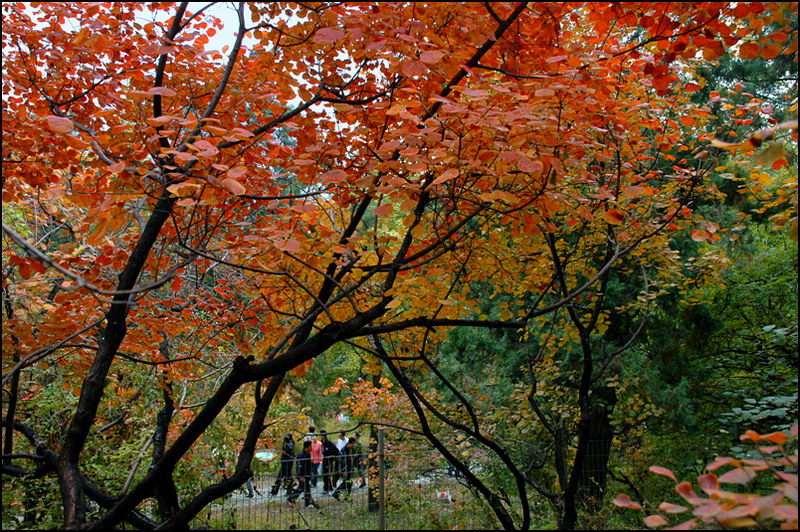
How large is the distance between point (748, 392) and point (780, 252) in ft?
8.62

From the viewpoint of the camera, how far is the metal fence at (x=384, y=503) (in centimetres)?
519

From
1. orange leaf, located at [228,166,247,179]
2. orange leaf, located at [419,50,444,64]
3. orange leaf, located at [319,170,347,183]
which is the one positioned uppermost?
orange leaf, located at [419,50,444,64]

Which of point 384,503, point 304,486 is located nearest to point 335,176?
point 304,486

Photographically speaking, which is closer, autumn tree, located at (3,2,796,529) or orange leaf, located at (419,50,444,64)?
orange leaf, located at (419,50,444,64)

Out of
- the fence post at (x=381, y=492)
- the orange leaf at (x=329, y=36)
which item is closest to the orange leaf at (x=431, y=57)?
the orange leaf at (x=329, y=36)

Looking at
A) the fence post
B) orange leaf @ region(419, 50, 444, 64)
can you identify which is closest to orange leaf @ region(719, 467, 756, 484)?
orange leaf @ region(419, 50, 444, 64)

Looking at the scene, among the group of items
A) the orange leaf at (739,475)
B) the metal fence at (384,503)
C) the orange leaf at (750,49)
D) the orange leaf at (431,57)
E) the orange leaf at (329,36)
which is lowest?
the metal fence at (384,503)

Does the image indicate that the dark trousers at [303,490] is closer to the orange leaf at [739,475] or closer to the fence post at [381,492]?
the fence post at [381,492]

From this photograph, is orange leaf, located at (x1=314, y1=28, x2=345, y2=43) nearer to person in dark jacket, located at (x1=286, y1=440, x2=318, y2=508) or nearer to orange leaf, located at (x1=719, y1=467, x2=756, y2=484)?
orange leaf, located at (x1=719, y1=467, x2=756, y2=484)

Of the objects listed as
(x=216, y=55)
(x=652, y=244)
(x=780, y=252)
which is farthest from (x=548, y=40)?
(x=780, y=252)

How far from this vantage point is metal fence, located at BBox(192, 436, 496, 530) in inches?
204

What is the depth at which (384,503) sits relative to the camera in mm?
5797

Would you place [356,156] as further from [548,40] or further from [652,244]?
[652,244]

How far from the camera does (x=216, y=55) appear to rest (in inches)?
94.1
